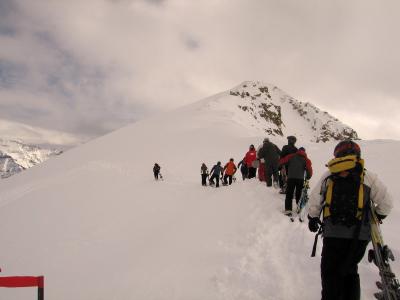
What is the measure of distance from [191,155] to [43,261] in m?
27.8

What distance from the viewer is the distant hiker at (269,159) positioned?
11.9 m

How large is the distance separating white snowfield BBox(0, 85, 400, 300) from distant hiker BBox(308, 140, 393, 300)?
3.62 feet

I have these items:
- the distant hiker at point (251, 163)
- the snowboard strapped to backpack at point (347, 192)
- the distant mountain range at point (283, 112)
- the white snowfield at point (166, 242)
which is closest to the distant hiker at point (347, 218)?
the snowboard strapped to backpack at point (347, 192)

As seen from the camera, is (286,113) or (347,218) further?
(286,113)

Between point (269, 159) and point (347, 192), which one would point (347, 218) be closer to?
point (347, 192)

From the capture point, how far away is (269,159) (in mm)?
11906

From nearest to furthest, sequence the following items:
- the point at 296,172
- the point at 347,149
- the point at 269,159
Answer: the point at 347,149 < the point at 296,172 < the point at 269,159

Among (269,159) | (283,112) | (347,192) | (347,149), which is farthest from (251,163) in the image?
(283,112)

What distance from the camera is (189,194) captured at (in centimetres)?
1991

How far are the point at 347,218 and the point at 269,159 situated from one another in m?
7.56

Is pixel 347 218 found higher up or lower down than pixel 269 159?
lower down

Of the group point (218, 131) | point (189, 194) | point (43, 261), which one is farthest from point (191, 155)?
point (43, 261)

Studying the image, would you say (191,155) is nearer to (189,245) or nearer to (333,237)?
(189,245)

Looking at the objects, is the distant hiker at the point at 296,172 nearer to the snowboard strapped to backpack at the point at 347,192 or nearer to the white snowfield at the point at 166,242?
the white snowfield at the point at 166,242
